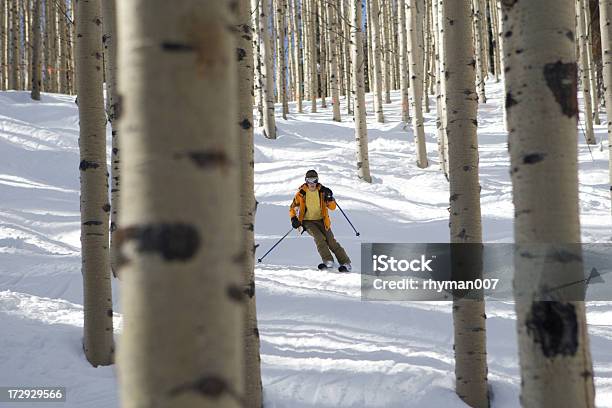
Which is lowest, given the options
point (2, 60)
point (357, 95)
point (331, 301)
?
point (331, 301)

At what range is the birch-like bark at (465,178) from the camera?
4176 millimetres

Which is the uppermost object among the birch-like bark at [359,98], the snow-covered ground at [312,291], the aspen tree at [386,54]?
the aspen tree at [386,54]

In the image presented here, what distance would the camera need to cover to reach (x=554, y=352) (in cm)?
205

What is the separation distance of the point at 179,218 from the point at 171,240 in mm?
35

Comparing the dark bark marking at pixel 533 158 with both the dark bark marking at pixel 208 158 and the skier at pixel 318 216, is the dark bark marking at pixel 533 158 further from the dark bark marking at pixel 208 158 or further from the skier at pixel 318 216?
the skier at pixel 318 216

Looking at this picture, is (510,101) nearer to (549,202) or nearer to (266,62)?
(549,202)

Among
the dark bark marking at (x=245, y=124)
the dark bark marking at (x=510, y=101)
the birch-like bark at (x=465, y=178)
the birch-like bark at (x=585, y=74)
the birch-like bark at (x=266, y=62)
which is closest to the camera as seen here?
the dark bark marking at (x=510, y=101)

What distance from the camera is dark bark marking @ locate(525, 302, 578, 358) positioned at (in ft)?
6.73

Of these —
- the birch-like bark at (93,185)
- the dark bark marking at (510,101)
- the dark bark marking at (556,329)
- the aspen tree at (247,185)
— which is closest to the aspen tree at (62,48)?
the birch-like bark at (93,185)

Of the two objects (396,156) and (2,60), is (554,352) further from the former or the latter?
(2,60)

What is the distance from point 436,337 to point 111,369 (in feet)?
9.94

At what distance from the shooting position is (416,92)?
1425 cm

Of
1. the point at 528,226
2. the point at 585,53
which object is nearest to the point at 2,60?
the point at 585,53

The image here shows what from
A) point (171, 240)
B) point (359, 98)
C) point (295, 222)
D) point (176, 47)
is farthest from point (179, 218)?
point (359, 98)
